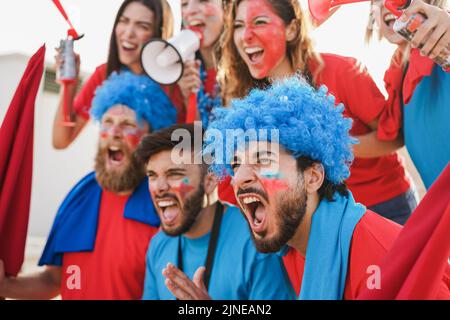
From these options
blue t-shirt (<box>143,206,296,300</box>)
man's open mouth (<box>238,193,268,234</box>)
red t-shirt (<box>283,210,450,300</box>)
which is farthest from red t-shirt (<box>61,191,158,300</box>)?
red t-shirt (<box>283,210,450,300</box>)

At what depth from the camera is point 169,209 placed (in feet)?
7.95

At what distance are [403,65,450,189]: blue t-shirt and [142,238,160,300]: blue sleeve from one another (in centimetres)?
108

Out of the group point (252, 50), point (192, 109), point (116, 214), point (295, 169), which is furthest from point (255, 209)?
point (116, 214)

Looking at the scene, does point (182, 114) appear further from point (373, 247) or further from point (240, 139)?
point (373, 247)

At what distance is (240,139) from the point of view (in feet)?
6.36

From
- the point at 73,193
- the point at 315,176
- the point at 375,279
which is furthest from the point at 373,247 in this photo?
the point at 73,193

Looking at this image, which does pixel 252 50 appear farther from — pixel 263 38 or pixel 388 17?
pixel 388 17

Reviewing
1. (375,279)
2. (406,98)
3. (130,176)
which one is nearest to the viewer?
(375,279)

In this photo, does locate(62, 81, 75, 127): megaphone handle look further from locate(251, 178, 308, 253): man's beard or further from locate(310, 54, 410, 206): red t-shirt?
locate(251, 178, 308, 253): man's beard

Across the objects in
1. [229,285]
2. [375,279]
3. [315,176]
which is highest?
[315,176]

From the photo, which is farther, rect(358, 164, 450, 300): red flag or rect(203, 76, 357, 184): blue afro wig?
rect(203, 76, 357, 184): blue afro wig

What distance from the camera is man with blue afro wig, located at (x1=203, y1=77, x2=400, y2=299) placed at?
1851 mm

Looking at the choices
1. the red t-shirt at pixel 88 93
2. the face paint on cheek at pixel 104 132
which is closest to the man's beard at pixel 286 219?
the face paint on cheek at pixel 104 132

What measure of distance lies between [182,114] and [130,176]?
0.34m
